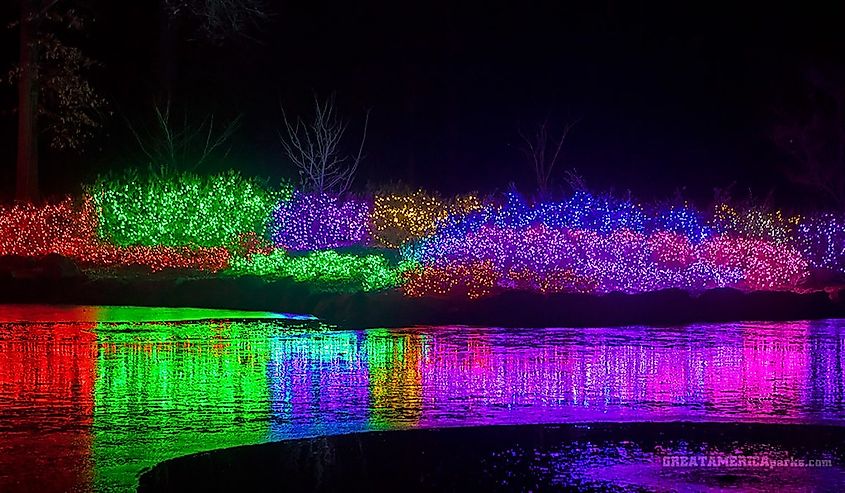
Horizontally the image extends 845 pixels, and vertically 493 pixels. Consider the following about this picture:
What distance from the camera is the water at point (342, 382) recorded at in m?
10.9

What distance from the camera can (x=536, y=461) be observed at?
9.98 meters

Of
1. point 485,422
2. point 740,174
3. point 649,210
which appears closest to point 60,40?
point 649,210

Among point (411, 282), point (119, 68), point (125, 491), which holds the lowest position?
point (125, 491)

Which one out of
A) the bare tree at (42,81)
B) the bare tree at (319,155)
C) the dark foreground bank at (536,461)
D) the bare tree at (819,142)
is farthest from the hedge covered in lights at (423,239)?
the bare tree at (819,142)

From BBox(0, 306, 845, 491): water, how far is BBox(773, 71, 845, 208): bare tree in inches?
1110

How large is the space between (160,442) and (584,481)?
11.3ft

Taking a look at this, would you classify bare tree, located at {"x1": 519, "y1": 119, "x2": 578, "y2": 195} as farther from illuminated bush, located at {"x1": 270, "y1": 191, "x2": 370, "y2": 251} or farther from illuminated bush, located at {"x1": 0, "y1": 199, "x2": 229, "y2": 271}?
illuminated bush, located at {"x1": 0, "y1": 199, "x2": 229, "y2": 271}

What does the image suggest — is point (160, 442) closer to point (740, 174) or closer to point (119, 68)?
point (119, 68)

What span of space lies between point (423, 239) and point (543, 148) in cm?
1992

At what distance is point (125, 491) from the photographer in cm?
886

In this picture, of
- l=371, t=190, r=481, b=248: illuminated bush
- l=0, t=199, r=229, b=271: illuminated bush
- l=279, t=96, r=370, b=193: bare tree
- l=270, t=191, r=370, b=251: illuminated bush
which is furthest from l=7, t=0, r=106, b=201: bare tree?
l=371, t=190, r=481, b=248: illuminated bush

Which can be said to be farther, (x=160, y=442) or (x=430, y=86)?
(x=430, y=86)

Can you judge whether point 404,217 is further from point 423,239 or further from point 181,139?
point 181,139

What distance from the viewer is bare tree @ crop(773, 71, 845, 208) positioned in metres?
47.8
